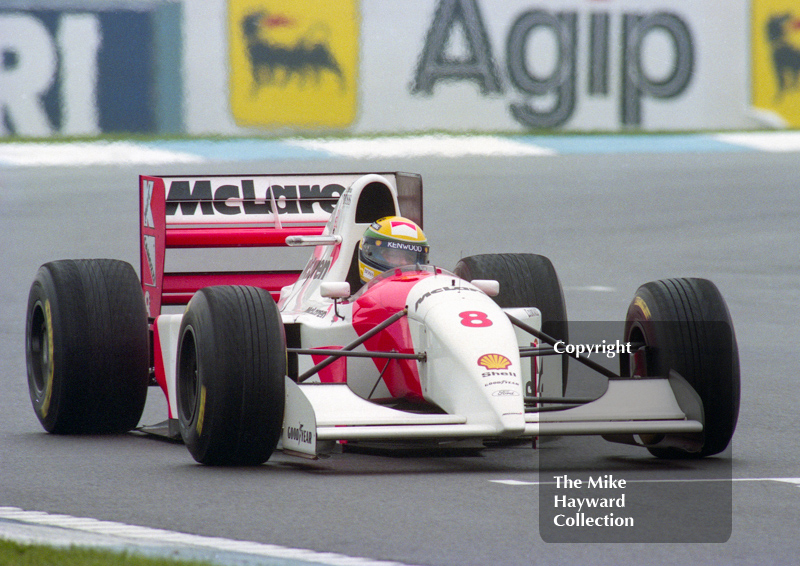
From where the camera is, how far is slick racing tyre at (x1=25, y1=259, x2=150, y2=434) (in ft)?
25.4

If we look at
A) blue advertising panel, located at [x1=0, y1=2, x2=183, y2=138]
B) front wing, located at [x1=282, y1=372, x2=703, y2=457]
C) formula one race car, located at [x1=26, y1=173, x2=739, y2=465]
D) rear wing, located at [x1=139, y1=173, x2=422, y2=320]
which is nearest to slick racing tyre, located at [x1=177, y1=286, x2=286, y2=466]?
formula one race car, located at [x1=26, y1=173, x2=739, y2=465]

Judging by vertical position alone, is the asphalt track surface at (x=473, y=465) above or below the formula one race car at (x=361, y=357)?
below

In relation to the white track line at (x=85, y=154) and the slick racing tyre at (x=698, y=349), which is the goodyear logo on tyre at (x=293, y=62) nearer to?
the white track line at (x=85, y=154)

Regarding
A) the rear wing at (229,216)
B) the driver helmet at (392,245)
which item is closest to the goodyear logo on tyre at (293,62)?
the rear wing at (229,216)

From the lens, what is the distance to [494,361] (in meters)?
6.47

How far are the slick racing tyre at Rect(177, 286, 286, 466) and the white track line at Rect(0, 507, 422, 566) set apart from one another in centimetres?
105

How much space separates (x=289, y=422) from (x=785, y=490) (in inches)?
84.1

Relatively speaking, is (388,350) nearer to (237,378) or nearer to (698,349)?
(237,378)

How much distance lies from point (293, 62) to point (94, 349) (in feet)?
63.3

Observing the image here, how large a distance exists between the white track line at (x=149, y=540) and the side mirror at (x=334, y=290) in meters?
2.11

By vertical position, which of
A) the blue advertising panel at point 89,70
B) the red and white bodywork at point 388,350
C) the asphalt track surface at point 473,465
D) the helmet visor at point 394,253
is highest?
the blue advertising panel at point 89,70

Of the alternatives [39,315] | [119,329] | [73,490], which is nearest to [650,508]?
[73,490]

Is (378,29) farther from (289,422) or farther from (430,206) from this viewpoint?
(289,422)

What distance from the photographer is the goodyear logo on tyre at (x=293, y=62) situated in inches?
1023
